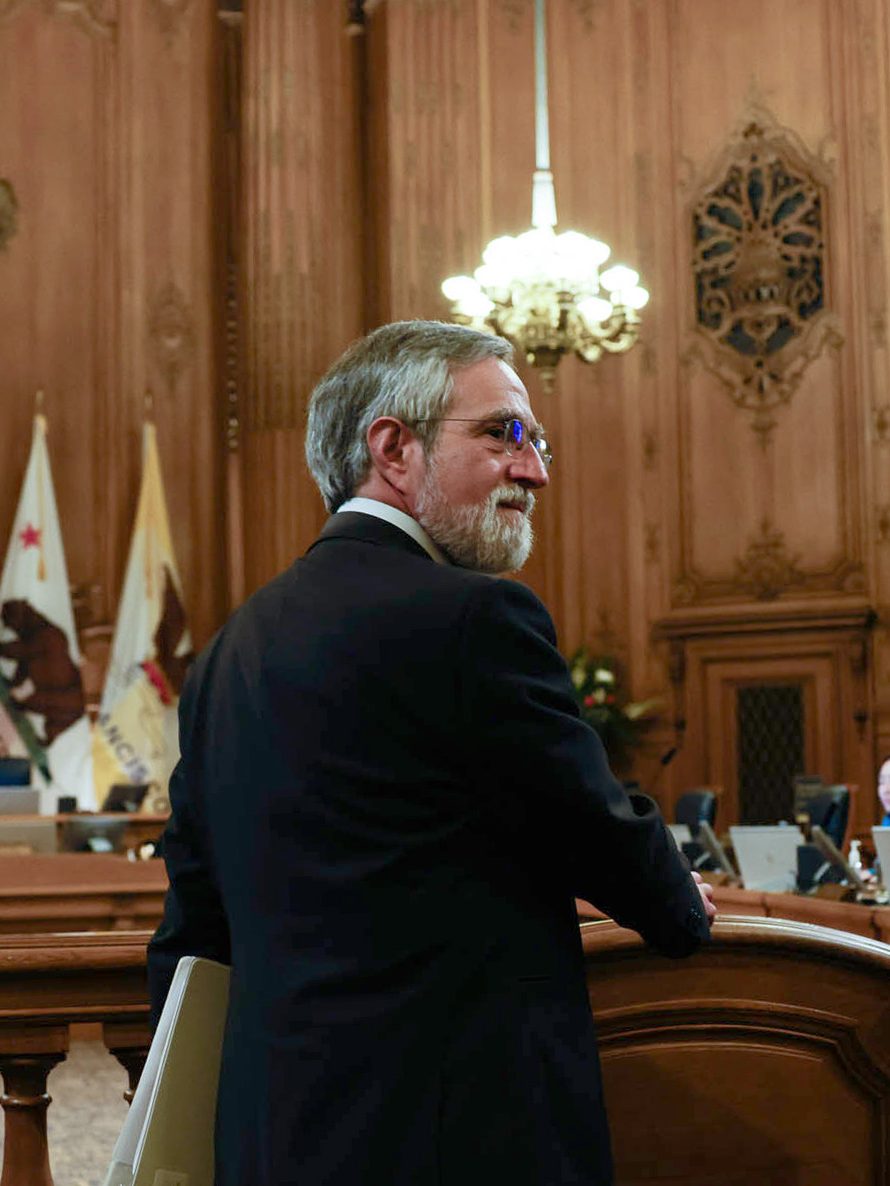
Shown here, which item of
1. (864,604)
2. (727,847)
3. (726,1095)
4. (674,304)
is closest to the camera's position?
(726,1095)

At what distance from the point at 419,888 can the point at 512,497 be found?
43cm

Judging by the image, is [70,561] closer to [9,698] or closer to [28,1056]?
[9,698]

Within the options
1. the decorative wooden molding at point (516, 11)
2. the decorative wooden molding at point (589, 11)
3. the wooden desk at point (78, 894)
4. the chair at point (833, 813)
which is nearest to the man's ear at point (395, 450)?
the wooden desk at point (78, 894)

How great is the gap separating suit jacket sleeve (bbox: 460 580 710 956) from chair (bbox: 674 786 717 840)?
7.92 metres

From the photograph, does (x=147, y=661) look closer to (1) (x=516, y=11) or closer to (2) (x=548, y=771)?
(1) (x=516, y=11)

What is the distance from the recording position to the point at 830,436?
11445mm

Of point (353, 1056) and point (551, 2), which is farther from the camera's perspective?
point (551, 2)

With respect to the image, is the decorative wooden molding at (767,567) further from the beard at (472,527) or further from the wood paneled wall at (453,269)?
the beard at (472,527)

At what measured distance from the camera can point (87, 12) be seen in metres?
12.8

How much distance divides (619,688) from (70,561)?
4119 millimetres

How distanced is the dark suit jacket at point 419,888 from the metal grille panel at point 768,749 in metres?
10.0

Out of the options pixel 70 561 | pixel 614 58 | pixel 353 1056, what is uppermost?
pixel 614 58

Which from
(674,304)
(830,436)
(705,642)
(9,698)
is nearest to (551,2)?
(674,304)

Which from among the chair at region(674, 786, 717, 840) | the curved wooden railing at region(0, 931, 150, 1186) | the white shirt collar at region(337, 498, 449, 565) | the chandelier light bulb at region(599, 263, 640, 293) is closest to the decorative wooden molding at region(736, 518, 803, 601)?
the chair at region(674, 786, 717, 840)
